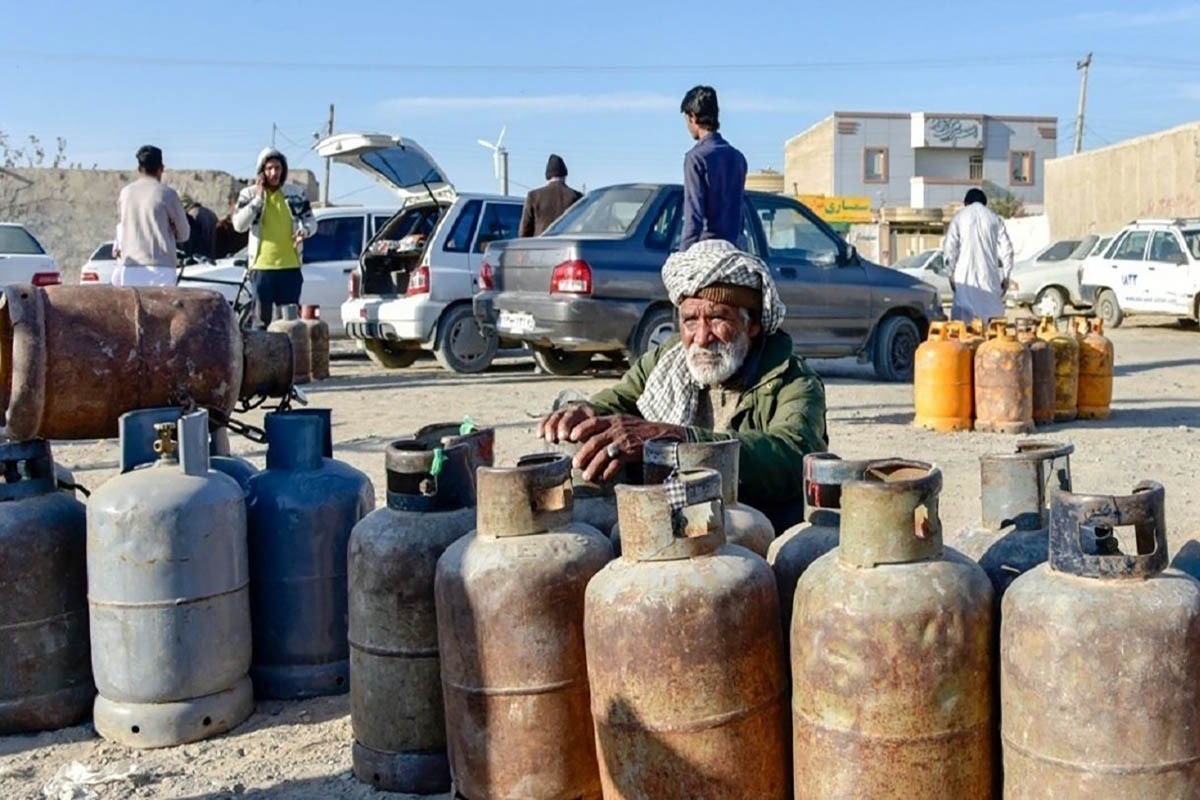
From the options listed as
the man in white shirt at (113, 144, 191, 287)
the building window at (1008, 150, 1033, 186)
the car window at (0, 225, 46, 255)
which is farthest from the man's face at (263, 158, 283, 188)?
the building window at (1008, 150, 1033, 186)

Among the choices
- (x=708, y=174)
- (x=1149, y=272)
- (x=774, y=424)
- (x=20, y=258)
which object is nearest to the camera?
(x=774, y=424)

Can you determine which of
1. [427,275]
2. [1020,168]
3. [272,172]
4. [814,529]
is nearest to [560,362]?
[427,275]

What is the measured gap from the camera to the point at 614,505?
3125 mm

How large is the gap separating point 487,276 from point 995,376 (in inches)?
181

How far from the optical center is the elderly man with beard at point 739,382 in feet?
11.3

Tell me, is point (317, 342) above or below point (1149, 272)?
below

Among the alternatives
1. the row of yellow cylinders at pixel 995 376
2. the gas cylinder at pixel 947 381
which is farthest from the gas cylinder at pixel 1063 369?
the gas cylinder at pixel 947 381

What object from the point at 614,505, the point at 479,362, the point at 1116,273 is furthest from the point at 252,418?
the point at 1116,273

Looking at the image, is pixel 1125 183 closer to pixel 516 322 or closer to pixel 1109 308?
pixel 1109 308

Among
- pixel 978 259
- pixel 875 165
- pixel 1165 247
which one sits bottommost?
pixel 978 259

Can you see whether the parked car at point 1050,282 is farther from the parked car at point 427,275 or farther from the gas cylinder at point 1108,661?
the gas cylinder at point 1108,661

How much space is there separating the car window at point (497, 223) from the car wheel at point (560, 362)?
4.30 ft

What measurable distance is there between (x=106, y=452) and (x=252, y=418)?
1.81 m

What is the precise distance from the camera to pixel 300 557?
382 cm
